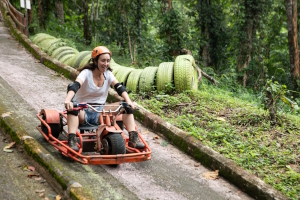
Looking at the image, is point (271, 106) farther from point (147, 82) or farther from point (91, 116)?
point (91, 116)

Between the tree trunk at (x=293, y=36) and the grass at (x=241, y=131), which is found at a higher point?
the tree trunk at (x=293, y=36)

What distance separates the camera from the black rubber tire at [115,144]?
15.2 ft

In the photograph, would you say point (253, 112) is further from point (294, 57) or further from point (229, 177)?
point (294, 57)

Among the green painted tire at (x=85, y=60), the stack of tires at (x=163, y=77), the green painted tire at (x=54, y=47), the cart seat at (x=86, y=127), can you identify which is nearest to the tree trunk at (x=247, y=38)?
the stack of tires at (x=163, y=77)

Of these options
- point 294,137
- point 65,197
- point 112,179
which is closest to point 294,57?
point 294,137

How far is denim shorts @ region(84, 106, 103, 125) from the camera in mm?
5189

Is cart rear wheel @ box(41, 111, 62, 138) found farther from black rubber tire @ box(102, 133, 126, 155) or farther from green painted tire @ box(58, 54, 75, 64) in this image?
green painted tire @ box(58, 54, 75, 64)

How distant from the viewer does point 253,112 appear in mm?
7156

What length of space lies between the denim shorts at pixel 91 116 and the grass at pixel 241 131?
6.04 ft

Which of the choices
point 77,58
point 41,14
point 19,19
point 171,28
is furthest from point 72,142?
point 41,14

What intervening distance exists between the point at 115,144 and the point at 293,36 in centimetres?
986

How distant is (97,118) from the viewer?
5.26 metres

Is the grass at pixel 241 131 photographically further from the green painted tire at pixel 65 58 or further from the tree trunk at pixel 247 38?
the tree trunk at pixel 247 38

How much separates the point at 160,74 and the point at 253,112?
259 centimetres
